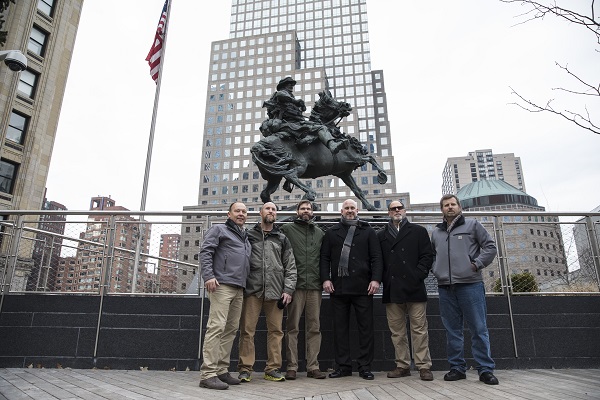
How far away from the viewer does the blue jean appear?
480 centimetres

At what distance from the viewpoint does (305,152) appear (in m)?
8.23

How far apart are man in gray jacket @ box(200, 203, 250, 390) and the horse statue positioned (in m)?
2.66

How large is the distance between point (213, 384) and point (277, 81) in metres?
104

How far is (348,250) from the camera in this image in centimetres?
533

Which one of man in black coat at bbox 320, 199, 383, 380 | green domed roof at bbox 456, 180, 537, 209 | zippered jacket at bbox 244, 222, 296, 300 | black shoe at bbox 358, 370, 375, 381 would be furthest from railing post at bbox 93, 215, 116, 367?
green domed roof at bbox 456, 180, 537, 209

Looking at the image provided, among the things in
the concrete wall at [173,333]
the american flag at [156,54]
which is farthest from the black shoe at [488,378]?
the american flag at [156,54]

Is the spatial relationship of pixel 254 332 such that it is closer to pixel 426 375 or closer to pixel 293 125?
pixel 426 375

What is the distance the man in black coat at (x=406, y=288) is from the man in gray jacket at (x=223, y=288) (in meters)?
1.86

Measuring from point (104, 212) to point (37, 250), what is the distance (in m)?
2.74

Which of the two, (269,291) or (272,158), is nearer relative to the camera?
(269,291)

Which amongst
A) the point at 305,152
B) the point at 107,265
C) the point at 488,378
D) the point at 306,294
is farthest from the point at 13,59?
the point at 488,378

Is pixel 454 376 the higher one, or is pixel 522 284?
pixel 522 284

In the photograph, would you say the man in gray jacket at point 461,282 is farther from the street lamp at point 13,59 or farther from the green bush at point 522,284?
the street lamp at point 13,59

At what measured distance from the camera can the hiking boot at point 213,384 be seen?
449cm
